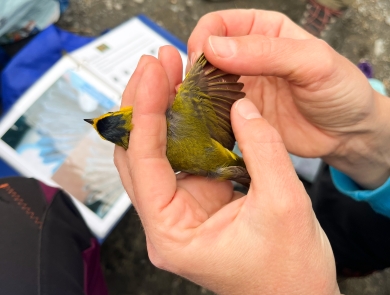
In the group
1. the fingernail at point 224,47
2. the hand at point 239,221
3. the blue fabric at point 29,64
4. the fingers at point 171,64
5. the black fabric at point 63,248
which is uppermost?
the fingernail at point 224,47

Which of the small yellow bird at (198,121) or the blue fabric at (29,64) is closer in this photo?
the small yellow bird at (198,121)

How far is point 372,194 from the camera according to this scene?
4.32 feet

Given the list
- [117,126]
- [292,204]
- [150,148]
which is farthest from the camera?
[117,126]

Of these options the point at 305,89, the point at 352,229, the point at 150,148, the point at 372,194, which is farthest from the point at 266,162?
the point at 352,229

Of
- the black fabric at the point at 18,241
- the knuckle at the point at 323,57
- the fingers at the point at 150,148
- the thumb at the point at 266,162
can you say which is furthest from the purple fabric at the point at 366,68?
the black fabric at the point at 18,241

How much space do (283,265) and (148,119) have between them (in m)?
0.47

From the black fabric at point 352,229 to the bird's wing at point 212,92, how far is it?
0.71 m

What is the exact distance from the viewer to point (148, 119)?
0.95m

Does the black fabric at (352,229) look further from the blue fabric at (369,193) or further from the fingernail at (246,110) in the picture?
the fingernail at (246,110)

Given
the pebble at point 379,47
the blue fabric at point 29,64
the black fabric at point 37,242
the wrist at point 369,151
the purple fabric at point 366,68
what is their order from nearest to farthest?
the black fabric at point 37,242, the wrist at point 369,151, the blue fabric at point 29,64, the purple fabric at point 366,68, the pebble at point 379,47

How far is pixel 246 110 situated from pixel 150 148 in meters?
0.27

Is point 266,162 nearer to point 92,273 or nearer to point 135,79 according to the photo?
point 135,79

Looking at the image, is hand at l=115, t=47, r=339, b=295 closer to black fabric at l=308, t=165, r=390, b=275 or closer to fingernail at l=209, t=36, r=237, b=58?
fingernail at l=209, t=36, r=237, b=58

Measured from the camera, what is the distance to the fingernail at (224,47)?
1021 mm
